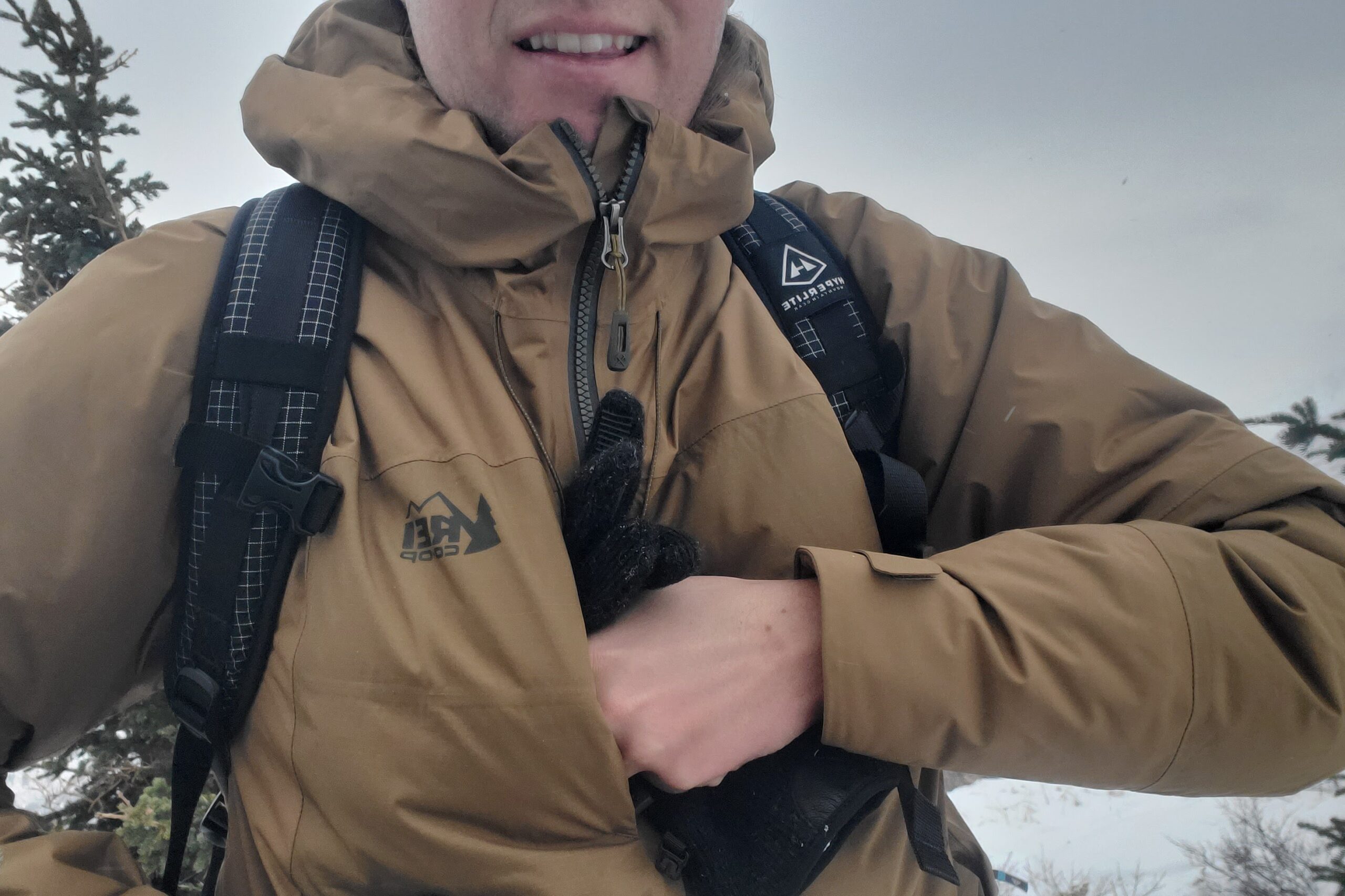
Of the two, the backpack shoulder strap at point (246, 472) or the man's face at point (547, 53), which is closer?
the backpack shoulder strap at point (246, 472)

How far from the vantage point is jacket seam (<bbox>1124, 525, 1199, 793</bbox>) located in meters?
0.96

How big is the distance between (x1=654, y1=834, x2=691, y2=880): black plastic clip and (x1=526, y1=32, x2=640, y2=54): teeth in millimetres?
1313

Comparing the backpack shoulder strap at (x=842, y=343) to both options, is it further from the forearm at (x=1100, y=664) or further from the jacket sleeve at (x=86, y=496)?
the jacket sleeve at (x=86, y=496)

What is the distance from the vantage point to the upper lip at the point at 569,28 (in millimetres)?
1147

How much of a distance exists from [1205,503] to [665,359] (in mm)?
968

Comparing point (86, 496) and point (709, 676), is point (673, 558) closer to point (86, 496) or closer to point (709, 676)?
point (709, 676)

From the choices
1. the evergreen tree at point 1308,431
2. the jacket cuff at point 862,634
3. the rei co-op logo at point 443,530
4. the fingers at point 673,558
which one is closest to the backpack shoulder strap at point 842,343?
the jacket cuff at point 862,634

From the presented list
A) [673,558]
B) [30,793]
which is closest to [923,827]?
[673,558]

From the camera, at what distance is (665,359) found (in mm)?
1266

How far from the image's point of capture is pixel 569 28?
3.81 feet

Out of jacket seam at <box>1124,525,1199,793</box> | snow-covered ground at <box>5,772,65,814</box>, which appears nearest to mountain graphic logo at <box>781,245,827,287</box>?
jacket seam at <box>1124,525,1199,793</box>

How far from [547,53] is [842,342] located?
2.49ft

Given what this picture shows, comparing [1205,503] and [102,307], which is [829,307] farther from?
[102,307]

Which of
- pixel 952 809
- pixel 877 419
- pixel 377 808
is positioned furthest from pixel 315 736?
pixel 952 809
